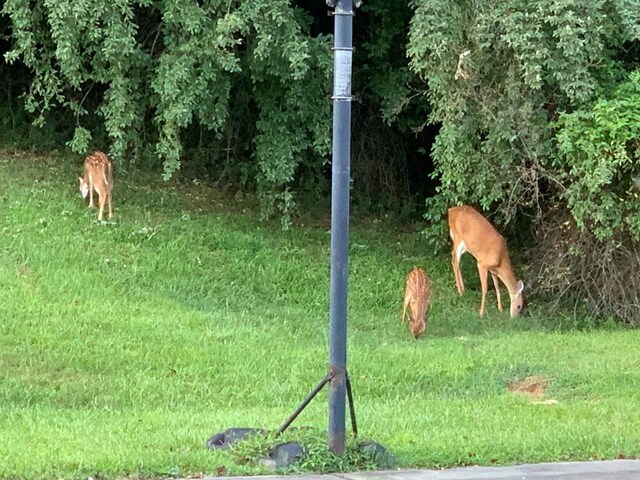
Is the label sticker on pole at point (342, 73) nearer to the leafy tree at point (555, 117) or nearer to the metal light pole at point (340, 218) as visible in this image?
the metal light pole at point (340, 218)

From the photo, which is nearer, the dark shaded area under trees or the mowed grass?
the mowed grass

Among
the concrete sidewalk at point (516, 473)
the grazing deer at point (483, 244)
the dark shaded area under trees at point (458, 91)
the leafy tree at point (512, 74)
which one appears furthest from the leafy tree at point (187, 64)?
the concrete sidewalk at point (516, 473)

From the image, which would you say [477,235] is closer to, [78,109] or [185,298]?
[185,298]

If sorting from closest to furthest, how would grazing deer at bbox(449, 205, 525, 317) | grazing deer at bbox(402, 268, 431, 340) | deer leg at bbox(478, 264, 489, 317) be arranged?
grazing deer at bbox(402, 268, 431, 340)
deer leg at bbox(478, 264, 489, 317)
grazing deer at bbox(449, 205, 525, 317)

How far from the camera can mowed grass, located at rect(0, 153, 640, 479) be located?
8.38m

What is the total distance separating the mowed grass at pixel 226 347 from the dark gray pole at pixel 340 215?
65 centimetres

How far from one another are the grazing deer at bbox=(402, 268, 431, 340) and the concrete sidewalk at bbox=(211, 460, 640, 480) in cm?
639

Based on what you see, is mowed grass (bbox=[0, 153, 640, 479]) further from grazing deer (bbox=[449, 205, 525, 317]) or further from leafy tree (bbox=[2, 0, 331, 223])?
leafy tree (bbox=[2, 0, 331, 223])

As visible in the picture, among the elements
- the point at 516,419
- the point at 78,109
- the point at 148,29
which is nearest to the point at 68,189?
the point at 78,109

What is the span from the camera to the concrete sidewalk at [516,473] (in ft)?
23.8

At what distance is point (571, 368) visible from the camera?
39.1 feet

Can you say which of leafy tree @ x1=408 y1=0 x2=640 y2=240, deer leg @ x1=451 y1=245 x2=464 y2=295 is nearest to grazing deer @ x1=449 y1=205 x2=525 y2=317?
deer leg @ x1=451 y1=245 x2=464 y2=295

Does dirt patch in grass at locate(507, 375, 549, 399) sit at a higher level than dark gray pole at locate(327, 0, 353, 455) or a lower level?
lower

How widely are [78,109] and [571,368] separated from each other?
375 inches
